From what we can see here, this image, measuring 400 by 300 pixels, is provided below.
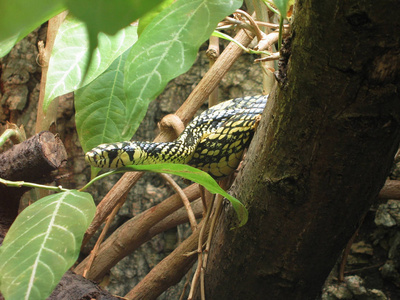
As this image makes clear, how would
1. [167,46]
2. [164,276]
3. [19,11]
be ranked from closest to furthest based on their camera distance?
[19,11] < [167,46] < [164,276]

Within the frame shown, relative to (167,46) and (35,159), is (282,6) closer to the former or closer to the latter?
(167,46)

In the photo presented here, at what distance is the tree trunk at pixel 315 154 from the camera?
0.60 meters

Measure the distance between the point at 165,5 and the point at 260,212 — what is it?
538mm

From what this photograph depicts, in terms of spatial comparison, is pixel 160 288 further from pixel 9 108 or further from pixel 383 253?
pixel 9 108

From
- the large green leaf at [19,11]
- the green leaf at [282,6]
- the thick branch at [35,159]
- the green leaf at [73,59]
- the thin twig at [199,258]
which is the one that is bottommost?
the thin twig at [199,258]

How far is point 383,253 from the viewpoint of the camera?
1.82 meters

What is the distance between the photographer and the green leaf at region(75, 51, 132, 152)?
3.15 ft

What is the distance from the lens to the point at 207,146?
1411mm

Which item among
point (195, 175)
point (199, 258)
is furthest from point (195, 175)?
point (199, 258)

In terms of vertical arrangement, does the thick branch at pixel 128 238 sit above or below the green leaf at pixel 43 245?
below

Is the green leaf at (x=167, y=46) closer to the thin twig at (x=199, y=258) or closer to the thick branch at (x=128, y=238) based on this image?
the thin twig at (x=199, y=258)

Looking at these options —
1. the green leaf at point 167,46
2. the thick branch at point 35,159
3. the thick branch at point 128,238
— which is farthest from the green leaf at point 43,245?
the thick branch at point 128,238

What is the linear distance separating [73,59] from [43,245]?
1.18 feet

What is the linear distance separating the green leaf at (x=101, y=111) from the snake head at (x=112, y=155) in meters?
0.33
